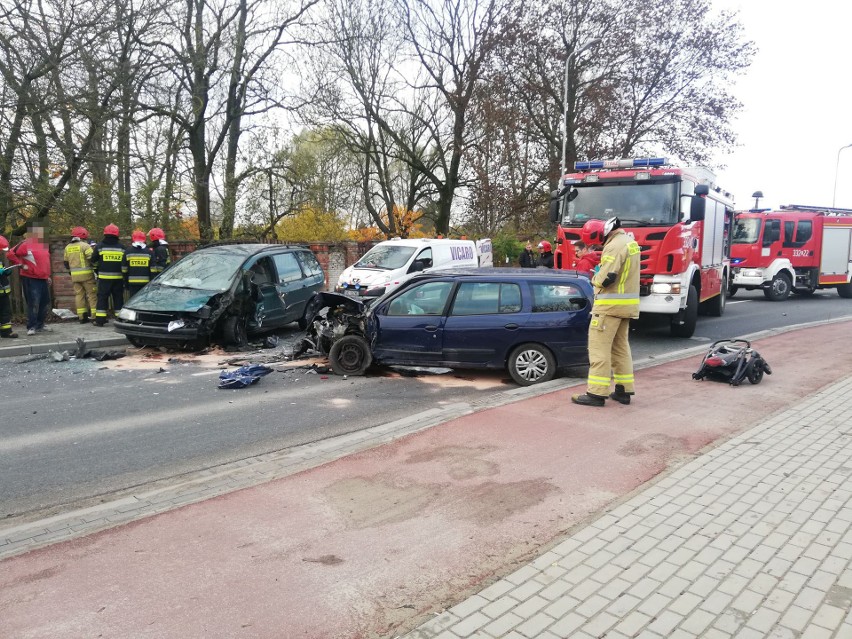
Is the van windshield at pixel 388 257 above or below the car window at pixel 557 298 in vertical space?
above

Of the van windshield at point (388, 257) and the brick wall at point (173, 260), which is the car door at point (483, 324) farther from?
the brick wall at point (173, 260)

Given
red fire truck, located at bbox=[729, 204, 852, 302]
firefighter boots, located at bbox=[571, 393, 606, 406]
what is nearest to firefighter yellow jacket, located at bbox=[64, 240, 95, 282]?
firefighter boots, located at bbox=[571, 393, 606, 406]

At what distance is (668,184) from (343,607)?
10212 millimetres

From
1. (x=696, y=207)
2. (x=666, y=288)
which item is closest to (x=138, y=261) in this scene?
(x=666, y=288)

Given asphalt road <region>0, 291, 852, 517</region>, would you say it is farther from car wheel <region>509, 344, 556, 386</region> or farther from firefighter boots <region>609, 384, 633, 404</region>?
firefighter boots <region>609, 384, 633, 404</region>

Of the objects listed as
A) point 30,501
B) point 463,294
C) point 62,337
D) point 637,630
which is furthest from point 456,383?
point 62,337

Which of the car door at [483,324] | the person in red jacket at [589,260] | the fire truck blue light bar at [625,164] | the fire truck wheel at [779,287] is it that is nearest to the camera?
the car door at [483,324]

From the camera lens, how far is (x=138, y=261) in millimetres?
12578

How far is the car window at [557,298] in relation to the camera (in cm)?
821

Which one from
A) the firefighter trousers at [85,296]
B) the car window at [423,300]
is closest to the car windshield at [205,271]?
the firefighter trousers at [85,296]

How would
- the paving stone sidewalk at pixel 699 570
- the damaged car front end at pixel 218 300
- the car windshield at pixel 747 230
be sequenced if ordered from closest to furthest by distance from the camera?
the paving stone sidewalk at pixel 699 570 → the damaged car front end at pixel 218 300 → the car windshield at pixel 747 230

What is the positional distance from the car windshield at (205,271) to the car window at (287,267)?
2.93 ft

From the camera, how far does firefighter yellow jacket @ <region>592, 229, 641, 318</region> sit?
21.9 ft

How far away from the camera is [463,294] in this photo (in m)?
8.46
